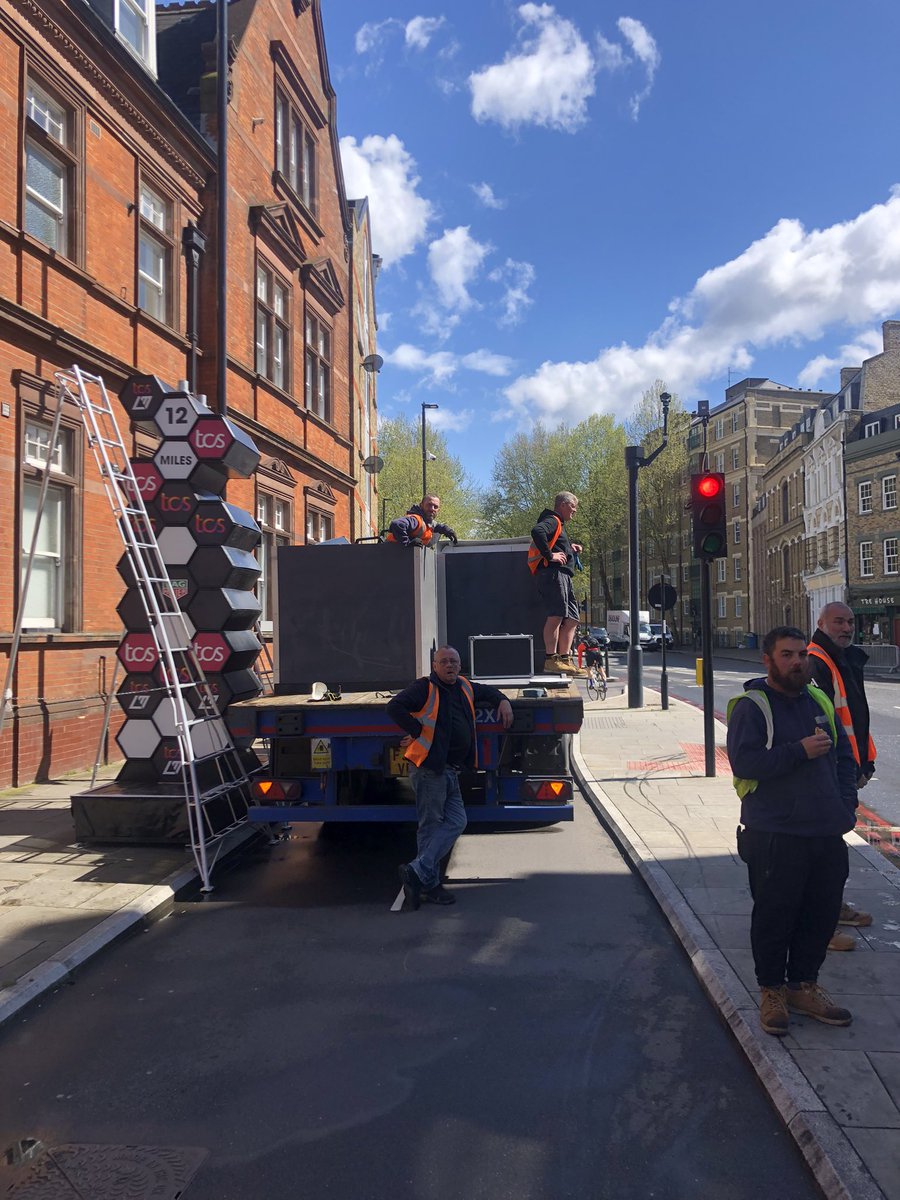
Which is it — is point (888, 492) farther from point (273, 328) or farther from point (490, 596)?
point (490, 596)

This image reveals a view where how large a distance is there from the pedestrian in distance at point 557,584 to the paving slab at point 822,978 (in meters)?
1.60

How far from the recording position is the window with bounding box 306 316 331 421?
18.6m

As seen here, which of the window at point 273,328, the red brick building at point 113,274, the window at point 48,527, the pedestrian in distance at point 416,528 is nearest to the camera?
the pedestrian in distance at point 416,528

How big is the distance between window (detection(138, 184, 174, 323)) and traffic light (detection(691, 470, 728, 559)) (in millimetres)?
7772

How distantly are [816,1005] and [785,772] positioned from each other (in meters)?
1.06

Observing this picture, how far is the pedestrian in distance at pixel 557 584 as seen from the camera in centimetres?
741

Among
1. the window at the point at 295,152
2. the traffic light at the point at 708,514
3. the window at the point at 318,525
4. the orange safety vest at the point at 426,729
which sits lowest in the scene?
the orange safety vest at the point at 426,729

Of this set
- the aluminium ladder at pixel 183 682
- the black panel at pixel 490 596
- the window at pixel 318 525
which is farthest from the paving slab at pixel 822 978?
the window at pixel 318 525

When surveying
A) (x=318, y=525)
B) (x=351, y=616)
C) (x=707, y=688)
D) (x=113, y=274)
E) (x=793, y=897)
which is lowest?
(x=793, y=897)

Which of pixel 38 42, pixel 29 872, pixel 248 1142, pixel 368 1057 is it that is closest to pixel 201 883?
pixel 29 872

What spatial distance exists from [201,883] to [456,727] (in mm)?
2229

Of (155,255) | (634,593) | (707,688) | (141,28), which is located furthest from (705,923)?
(634,593)

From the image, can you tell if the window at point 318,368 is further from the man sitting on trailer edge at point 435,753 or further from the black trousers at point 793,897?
the black trousers at point 793,897

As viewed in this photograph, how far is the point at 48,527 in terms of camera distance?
10031 mm
